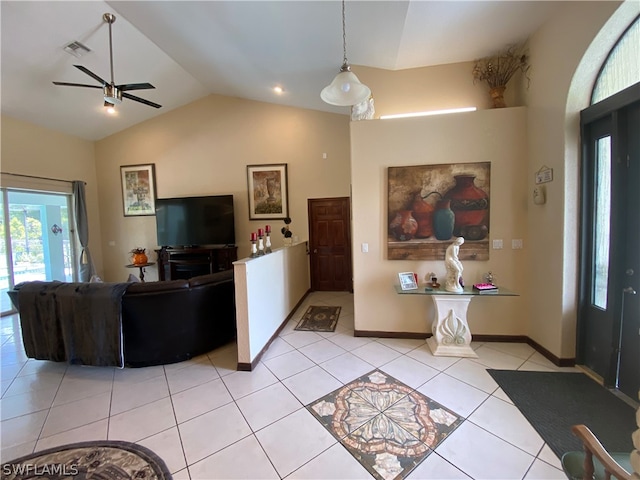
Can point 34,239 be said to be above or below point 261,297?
above

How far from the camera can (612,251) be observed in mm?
2160

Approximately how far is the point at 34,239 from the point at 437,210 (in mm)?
7236

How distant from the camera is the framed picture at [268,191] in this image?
557cm

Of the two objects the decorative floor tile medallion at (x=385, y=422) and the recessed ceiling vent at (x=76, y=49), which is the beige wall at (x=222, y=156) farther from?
the decorative floor tile medallion at (x=385, y=422)

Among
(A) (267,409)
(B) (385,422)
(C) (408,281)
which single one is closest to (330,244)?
(C) (408,281)

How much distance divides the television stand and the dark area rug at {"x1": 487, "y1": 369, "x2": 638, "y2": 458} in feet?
16.0

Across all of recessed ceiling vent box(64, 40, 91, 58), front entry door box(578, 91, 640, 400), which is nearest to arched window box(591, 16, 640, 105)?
front entry door box(578, 91, 640, 400)

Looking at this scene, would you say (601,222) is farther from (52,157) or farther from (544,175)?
(52,157)

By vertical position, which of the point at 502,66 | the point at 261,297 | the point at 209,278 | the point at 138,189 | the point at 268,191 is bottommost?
the point at 261,297

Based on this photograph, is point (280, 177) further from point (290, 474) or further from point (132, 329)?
point (290, 474)

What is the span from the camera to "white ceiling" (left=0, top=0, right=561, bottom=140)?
253cm

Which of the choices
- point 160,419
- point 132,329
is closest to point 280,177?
point 132,329

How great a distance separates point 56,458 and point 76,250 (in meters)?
5.62

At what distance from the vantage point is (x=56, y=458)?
5.43 feet
